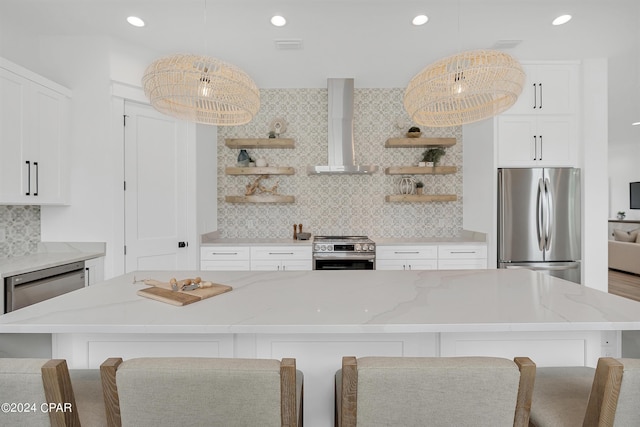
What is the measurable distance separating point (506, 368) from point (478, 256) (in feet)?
9.91

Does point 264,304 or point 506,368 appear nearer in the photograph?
point 506,368

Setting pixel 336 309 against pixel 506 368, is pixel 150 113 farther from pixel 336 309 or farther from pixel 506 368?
pixel 506 368

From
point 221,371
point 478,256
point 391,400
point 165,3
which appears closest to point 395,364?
point 391,400

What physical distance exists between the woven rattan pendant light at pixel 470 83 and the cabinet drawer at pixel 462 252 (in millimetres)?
1881

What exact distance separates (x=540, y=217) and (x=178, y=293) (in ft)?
11.0

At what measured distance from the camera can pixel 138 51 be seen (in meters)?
3.10

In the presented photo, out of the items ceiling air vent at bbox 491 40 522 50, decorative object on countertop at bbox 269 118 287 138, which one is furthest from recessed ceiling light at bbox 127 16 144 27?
ceiling air vent at bbox 491 40 522 50

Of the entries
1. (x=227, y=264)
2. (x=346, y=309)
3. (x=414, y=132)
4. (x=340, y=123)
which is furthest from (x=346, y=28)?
(x=227, y=264)

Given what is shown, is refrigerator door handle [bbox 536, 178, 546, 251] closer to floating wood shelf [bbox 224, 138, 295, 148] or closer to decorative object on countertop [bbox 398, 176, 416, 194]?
decorative object on countertop [bbox 398, 176, 416, 194]

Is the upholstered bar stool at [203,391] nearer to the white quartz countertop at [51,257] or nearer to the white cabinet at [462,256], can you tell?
the white quartz countertop at [51,257]

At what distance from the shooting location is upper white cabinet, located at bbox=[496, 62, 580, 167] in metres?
3.34

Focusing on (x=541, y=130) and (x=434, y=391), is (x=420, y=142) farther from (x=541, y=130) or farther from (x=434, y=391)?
(x=434, y=391)

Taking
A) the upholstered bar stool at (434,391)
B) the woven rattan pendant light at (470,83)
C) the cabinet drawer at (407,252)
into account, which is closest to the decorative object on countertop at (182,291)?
the upholstered bar stool at (434,391)

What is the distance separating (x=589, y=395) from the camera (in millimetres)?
1026
